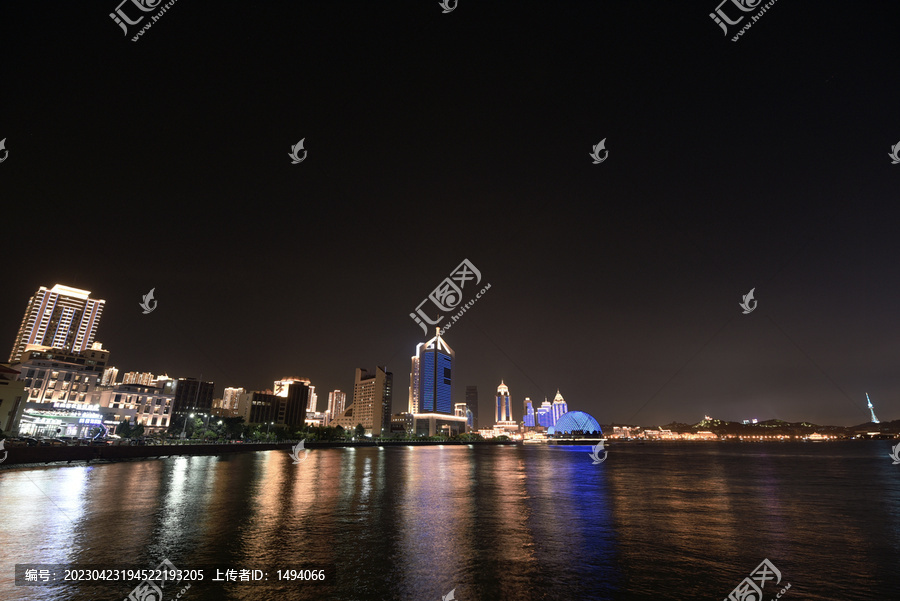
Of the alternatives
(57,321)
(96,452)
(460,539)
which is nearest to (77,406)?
(96,452)

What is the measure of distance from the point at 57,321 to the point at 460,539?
22250cm

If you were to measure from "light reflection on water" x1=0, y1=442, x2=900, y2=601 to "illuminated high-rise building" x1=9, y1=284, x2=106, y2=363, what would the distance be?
18601 cm

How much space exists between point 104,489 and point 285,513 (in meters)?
18.2

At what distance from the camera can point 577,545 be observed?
64.0 ft

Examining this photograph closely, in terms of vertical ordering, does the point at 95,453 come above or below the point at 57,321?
below

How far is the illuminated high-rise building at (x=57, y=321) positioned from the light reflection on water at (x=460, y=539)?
186 metres

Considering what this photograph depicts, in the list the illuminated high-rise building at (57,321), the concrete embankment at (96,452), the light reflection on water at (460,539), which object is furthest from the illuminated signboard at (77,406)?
the light reflection on water at (460,539)

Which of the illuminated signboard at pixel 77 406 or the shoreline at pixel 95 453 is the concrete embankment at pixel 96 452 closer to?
the shoreline at pixel 95 453

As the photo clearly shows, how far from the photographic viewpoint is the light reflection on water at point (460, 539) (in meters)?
14.4

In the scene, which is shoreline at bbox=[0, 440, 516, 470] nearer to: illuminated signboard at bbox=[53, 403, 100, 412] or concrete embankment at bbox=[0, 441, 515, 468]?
concrete embankment at bbox=[0, 441, 515, 468]

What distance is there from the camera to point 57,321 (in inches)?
6816

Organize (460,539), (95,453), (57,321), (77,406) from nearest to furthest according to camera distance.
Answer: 1. (460,539)
2. (95,453)
3. (77,406)
4. (57,321)

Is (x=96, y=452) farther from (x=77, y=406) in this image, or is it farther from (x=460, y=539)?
(x=77, y=406)

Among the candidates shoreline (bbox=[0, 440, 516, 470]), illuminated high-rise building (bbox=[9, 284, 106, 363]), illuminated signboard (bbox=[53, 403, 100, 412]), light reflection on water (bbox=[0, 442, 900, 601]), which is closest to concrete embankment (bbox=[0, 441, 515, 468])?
shoreline (bbox=[0, 440, 516, 470])
